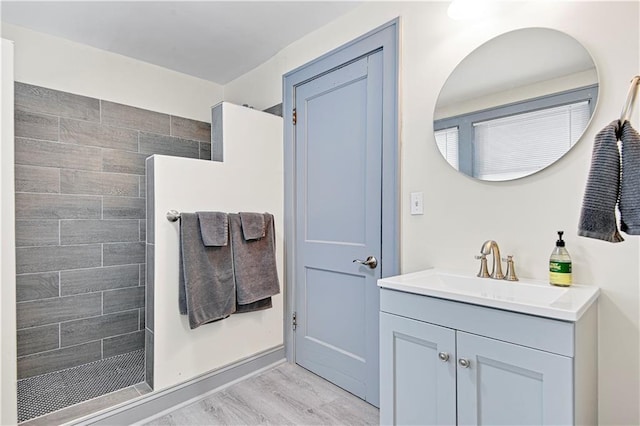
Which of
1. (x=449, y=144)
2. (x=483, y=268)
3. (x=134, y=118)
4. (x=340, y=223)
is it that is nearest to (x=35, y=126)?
(x=134, y=118)

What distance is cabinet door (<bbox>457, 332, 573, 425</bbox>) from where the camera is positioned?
102 centimetres

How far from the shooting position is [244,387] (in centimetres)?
224

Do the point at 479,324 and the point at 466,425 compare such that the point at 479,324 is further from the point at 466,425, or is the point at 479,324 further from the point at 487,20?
the point at 487,20

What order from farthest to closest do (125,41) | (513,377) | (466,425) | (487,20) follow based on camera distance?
(125,41) < (487,20) < (466,425) < (513,377)

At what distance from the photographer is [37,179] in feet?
7.60

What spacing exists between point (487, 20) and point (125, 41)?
7.79 ft

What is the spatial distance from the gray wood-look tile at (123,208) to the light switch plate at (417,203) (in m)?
2.17

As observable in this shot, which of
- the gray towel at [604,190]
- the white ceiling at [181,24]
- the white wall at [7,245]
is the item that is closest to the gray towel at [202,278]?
the white wall at [7,245]

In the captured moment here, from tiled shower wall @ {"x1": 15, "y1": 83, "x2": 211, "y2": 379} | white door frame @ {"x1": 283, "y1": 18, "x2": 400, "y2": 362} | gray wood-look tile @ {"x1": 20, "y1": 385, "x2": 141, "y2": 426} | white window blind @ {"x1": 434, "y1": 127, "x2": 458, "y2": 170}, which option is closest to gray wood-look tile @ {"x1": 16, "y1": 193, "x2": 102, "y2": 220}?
tiled shower wall @ {"x1": 15, "y1": 83, "x2": 211, "y2": 379}

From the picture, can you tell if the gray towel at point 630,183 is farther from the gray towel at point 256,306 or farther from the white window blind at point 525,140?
the gray towel at point 256,306

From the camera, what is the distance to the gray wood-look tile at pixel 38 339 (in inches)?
88.7

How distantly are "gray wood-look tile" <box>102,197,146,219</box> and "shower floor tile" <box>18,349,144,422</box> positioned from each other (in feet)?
3.57

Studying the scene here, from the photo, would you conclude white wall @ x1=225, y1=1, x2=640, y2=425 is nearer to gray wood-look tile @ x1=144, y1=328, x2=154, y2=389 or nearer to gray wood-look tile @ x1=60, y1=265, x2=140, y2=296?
gray wood-look tile @ x1=144, y1=328, x2=154, y2=389

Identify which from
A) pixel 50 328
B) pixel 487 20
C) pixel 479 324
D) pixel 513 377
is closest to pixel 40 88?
pixel 50 328
